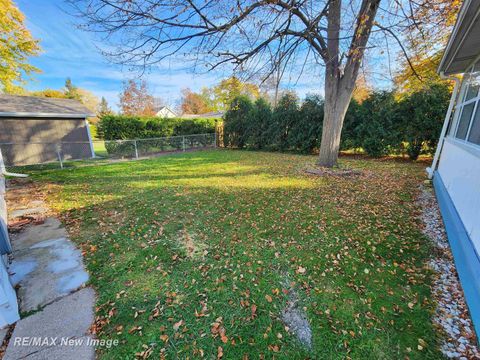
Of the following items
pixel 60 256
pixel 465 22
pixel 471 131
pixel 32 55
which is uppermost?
pixel 32 55

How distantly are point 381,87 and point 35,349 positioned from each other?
12.5m

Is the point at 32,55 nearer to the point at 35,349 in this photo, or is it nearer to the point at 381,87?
the point at 35,349

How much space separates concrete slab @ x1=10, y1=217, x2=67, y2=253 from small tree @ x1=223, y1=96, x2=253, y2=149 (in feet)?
40.3

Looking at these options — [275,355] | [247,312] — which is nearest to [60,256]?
[247,312]

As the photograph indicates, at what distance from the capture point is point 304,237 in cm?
323

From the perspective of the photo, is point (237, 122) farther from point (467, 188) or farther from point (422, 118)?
point (467, 188)

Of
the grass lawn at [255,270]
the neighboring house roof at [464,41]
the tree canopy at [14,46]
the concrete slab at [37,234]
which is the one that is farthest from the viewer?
the tree canopy at [14,46]

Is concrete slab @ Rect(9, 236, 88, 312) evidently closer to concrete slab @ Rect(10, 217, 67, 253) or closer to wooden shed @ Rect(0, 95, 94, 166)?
concrete slab @ Rect(10, 217, 67, 253)

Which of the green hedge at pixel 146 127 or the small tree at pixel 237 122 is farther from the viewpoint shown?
the small tree at pixel 237 122

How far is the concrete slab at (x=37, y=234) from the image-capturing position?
10.3ft

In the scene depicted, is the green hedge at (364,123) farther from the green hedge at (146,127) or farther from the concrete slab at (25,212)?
the concrete slab at (25,212)

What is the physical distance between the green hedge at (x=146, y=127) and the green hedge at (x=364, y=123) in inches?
157

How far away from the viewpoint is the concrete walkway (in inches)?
66.2

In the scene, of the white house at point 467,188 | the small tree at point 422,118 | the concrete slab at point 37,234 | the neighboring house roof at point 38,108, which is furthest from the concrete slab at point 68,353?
the neighboring house roof at point 38,108
